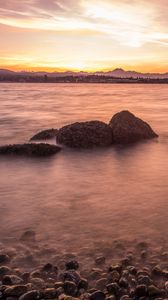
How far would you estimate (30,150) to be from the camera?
12.5 meters

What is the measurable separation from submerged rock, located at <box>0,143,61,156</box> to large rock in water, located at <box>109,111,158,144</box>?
2.67 m

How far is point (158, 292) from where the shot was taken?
4.62m

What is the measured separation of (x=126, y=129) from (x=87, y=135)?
1655 millimetres

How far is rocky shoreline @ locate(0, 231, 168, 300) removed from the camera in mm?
4629

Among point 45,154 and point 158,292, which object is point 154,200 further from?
point 45,154

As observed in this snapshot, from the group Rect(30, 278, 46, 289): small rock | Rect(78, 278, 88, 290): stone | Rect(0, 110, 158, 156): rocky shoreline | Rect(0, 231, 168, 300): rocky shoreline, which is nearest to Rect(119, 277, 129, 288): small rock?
Rect(0, 231, 168, 300): rocky shoreline

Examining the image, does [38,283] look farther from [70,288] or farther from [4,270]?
[4,270]

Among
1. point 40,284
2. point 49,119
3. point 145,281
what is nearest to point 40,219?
point 40,284

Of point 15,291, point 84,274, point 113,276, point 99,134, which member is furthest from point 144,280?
point 99,134

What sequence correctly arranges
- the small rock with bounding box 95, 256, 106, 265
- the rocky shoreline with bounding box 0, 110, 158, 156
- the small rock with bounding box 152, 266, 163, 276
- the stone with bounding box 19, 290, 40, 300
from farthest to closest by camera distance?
the rocky shoreline with bounding box 0, 110, 158, 156
the small rock with bounding box 95, 256, 106, 265
the small rock with bounding box 152, 266, 163, 276
the stone with bounding box 19, 290, 40, 300

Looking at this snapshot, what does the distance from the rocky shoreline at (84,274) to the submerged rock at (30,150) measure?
6490 mm

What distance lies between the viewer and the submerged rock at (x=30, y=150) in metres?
12.4

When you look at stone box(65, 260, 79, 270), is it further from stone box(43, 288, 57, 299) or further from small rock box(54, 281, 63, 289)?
stone box(43, 288, 57, 299)

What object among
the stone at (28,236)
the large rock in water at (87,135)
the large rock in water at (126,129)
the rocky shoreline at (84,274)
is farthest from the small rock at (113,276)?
the large rock in water at (126,129)
